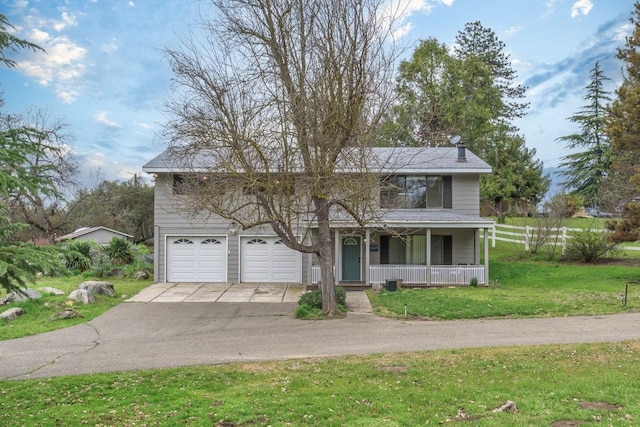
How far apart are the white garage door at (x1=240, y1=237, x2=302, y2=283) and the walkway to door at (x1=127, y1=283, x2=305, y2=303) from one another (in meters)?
0.56

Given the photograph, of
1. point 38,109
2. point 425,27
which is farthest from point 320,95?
point 38,109

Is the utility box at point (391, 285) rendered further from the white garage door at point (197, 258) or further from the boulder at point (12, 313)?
the boulder at point (12, 313)

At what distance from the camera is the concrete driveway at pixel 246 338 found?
348 inches

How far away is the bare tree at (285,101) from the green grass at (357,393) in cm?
514

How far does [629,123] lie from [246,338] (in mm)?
16025

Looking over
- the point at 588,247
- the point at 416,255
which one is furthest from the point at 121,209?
the point at 588,247

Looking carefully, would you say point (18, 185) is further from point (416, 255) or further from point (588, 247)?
point (588, 247)

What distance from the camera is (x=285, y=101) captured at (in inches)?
472

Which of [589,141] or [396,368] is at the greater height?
[589,141]

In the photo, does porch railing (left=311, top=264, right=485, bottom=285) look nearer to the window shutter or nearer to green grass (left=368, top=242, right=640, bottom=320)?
green grass (left=368, top=242, right=640, bottom=320)

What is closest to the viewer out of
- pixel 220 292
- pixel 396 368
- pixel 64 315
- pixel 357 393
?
pixel 357 393

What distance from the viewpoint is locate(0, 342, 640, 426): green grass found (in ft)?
18.1

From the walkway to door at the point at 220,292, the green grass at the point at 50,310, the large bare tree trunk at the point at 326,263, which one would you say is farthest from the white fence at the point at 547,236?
the green grass at the point at 50,310

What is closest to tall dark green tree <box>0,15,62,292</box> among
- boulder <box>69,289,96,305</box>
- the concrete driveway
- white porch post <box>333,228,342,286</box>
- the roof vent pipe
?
the concrete driveway
